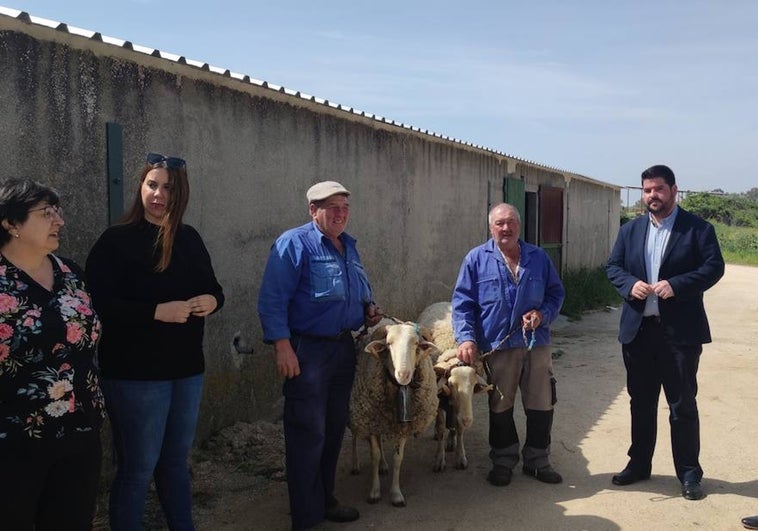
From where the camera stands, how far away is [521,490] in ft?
14.6

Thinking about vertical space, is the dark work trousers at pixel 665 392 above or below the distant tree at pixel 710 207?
below

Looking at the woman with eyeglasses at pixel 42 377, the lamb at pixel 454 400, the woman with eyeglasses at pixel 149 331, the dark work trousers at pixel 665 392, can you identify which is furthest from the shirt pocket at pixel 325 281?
the dark work trousers at pixel 665 392

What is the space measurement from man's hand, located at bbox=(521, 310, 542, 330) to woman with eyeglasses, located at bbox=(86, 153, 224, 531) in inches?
86.7

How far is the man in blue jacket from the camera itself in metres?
4.52

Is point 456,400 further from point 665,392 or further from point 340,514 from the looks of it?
point 665,392

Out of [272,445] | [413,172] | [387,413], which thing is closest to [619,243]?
[387,413]

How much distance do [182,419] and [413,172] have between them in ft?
18.1

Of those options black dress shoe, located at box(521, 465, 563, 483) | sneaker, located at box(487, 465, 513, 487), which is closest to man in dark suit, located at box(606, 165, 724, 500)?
black dress shoe, located at box(521, 465, 563, 483)

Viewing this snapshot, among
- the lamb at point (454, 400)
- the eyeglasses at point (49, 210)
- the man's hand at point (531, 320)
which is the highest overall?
the eyeglasses at point (49, 210)

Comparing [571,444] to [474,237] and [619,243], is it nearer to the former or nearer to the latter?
[619,243]

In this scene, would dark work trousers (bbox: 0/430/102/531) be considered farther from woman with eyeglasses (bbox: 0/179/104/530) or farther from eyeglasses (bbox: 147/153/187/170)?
eyeglasses (bbox: 147/153/187/170)

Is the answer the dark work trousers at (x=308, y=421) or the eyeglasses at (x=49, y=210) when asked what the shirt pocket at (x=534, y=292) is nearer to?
the dark work trousers at (x=308, y=421)

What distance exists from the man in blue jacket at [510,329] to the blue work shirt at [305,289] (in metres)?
1.11

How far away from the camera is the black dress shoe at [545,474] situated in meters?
4.57
